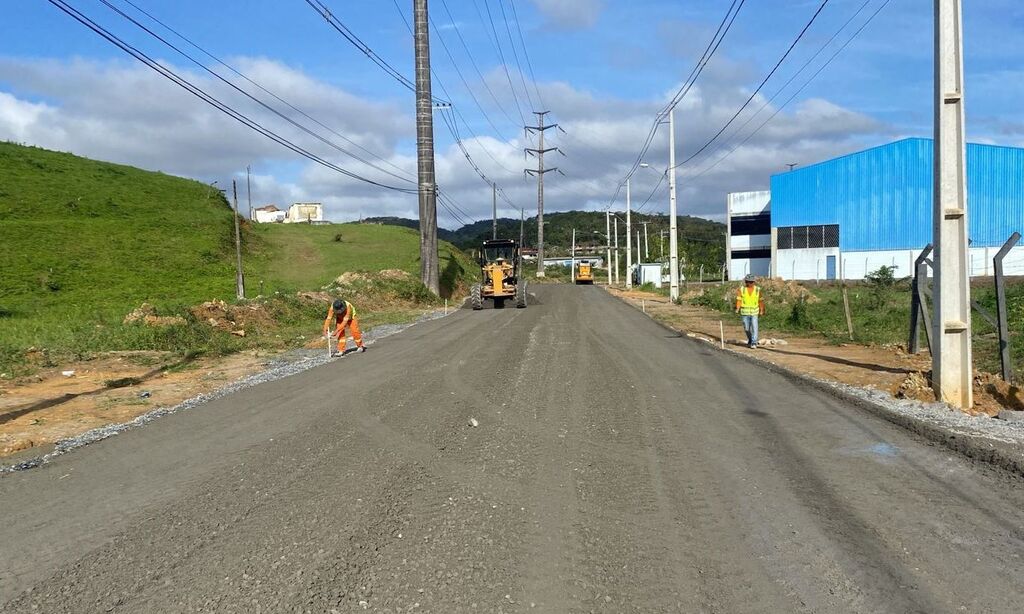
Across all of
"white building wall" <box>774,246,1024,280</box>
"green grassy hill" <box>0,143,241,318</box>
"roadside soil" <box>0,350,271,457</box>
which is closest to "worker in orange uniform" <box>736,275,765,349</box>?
"roadside soil" <box>0,350,271,457</box>

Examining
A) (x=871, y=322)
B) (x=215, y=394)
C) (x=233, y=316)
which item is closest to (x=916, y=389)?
(x=215, y=394)

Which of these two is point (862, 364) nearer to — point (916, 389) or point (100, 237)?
point (916, 389)

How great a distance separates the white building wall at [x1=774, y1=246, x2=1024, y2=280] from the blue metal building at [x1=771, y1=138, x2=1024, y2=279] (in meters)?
0.07

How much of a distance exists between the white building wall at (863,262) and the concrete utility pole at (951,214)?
4477cm

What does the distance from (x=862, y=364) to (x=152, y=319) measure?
18.6m

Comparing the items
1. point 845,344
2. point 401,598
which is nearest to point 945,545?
point 401,598

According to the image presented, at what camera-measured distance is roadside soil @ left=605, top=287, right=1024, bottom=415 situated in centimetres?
1016

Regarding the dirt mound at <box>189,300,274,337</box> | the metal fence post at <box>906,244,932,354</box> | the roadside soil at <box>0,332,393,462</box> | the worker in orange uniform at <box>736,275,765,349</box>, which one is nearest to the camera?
the roadside soil at <box>0,332,393,462</box>

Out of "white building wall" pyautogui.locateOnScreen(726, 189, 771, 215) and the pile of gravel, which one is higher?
"white building wall" pyautogui.locateOnScreen(726, 189, 771, 215)

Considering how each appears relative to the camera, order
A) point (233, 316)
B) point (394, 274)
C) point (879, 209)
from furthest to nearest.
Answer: point (879, 209) → point (394, 274) → point (233, 316)

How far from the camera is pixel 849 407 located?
9914 mm

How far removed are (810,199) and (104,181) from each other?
176 feet

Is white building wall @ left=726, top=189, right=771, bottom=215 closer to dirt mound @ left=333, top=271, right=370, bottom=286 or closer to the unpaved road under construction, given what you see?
dirt mound @ left=333, top=271, right=370, bottom=286

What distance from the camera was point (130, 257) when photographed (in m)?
43.4
